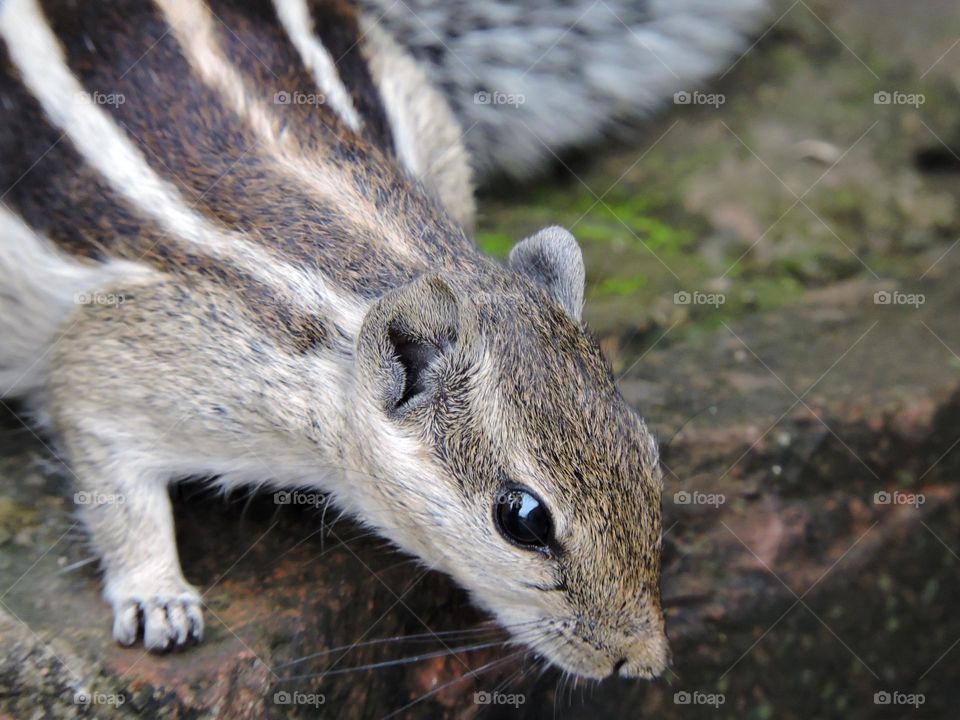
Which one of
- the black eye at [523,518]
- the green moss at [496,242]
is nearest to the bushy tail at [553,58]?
the green moss at [496,242]

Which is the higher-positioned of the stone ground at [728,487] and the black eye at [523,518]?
the black eye at [523,518]

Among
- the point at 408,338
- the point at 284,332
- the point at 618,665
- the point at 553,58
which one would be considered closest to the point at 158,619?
the point at 284,332

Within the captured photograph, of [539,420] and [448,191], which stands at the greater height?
[539,420]

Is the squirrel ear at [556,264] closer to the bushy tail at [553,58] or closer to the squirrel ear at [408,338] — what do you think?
the squirrel ear at [408,338]

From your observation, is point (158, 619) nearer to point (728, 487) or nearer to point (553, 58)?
point (728, 487)

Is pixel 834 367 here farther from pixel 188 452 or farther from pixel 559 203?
pixel 188 452

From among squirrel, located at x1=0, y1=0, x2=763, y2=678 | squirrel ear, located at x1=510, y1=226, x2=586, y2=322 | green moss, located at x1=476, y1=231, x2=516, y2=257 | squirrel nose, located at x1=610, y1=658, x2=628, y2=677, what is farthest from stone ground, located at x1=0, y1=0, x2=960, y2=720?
squirrel ear, located at x1=510, y1=226, x2=586, y2=322

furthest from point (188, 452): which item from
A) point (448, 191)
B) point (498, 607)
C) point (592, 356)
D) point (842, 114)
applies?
point (842, 114)
